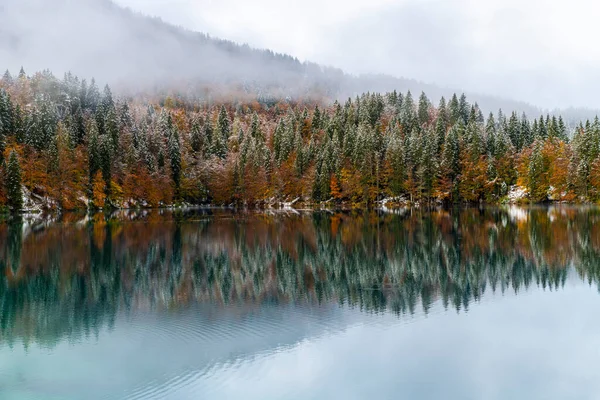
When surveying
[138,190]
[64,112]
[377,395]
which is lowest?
[377,395]

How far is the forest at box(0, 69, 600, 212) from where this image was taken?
3775 inches

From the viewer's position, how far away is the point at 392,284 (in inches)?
984

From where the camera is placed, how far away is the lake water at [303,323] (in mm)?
13523

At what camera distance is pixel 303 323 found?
60.9ft

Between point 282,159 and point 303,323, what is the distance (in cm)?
10877

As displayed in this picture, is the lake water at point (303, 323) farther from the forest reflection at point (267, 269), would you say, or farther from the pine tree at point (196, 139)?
the pine tree at point (196, 139)

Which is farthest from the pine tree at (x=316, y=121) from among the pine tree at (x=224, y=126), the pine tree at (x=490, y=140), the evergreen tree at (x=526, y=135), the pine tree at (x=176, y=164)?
the evergreen tree at (x=526, y=135)

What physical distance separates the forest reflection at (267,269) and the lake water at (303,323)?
0.45 feet

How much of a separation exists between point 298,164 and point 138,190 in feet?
120

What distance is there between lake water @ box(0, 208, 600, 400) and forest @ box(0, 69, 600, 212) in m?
65.0

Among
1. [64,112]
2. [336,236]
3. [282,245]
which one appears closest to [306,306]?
[282,245]

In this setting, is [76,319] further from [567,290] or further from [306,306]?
[567,290]

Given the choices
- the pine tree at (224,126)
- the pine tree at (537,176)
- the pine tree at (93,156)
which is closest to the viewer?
the pine tree at (93,156)

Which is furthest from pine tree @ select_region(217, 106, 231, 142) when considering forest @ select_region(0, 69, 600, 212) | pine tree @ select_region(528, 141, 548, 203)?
pine tree @ select_region(528, 141, 548, 203)
